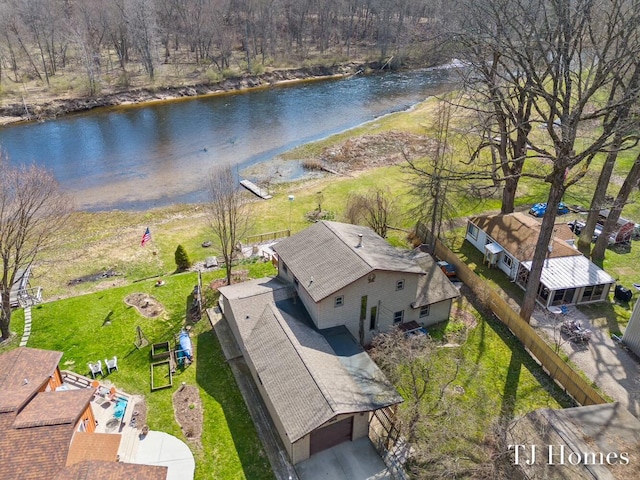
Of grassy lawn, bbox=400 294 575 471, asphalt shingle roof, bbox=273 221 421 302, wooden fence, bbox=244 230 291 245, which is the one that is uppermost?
asphalt shingle roof, bbox=273 221 421 302

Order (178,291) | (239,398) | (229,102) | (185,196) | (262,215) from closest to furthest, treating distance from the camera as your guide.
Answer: (239,398)
(178,291)
(262,215)
(185,196)
(229,102)

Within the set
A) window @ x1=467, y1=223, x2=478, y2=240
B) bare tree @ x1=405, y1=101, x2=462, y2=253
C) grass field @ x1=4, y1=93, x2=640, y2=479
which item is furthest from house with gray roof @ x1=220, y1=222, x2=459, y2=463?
window @ x1=467, y1=223, x2=478, y2=240

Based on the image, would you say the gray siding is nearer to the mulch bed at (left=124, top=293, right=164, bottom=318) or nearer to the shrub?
the mulch bed at (left=124, top=293, right=164, bottom=318)

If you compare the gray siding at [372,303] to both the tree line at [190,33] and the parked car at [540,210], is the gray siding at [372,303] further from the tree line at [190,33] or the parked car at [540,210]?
the tree line at [190,33]

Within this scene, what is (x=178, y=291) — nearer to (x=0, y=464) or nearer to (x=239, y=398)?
(x=239, y=398)

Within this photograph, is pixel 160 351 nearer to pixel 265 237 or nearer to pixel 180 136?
pixel 265 237

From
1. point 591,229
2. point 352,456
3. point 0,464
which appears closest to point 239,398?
point 352,456

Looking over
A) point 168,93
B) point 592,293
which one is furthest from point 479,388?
point 168,93
